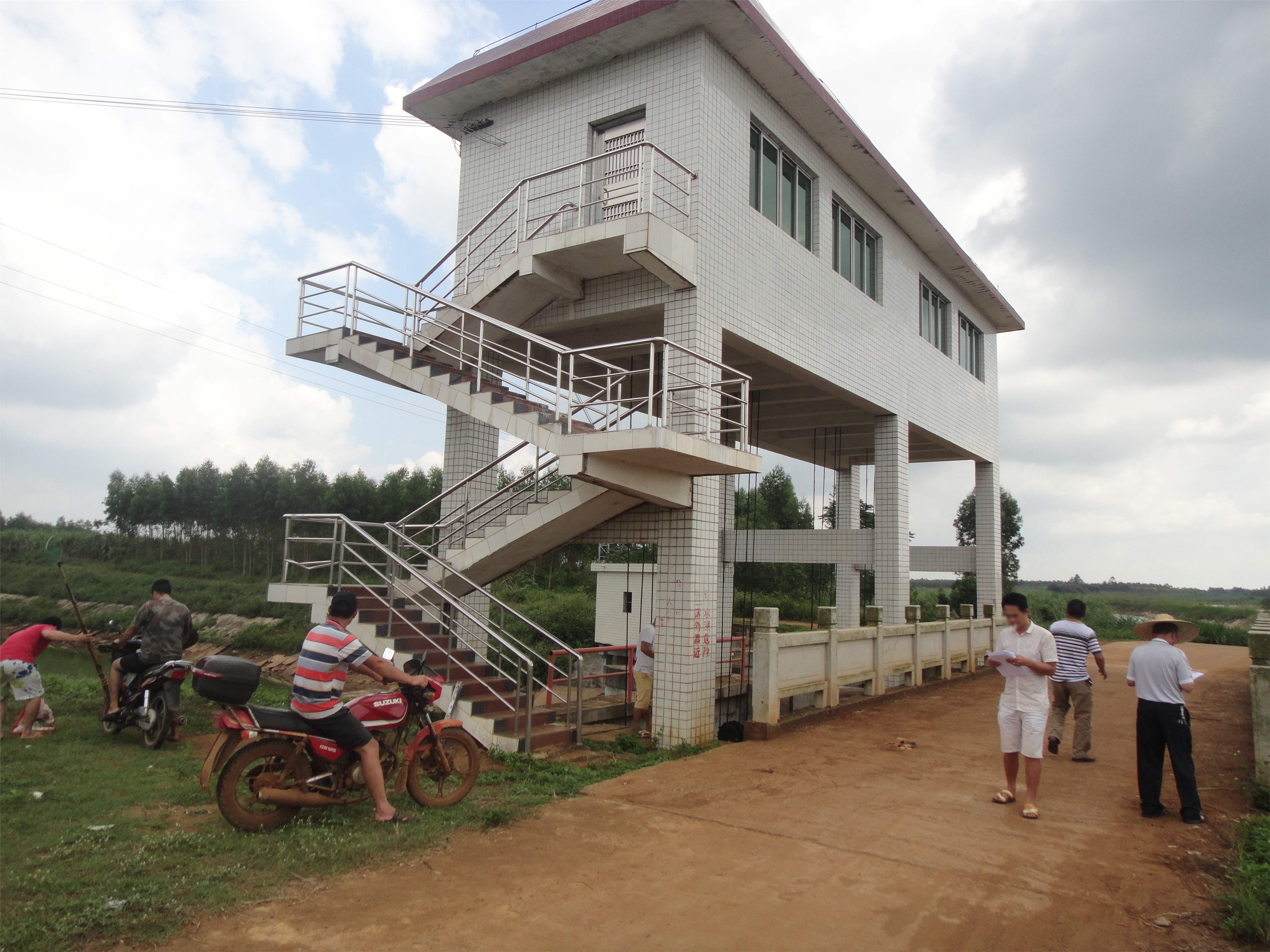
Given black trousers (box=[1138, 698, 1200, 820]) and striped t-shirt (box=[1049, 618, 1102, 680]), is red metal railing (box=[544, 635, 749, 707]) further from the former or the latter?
black trousers (box=[1138, 698, 1200, 820])

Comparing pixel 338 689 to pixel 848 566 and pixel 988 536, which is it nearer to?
pixel 848 566

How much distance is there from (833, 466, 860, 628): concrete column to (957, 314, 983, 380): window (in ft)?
14.4

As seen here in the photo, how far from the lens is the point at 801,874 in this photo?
5219 mm

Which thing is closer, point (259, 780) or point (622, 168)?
point (259, 780)

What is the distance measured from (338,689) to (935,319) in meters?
16.9

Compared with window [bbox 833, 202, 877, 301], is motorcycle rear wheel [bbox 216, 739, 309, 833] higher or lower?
lower

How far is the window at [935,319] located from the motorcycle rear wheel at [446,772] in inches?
570

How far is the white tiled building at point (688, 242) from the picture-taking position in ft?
33.3

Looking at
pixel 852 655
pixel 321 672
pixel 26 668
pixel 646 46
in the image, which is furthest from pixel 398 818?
pixel 646 46

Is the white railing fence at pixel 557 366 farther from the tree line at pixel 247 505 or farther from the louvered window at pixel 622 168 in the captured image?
the tree line at pixel 247 505

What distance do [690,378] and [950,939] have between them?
705 centimetres

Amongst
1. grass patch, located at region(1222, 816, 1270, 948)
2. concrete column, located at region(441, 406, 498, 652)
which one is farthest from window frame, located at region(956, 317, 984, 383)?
grass patch, located at region(1222, 816, 1270, 948)

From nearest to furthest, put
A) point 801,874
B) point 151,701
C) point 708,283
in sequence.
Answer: point 801,874
point 151,701
point 708,283

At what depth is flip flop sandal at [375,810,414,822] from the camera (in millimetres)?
5883
